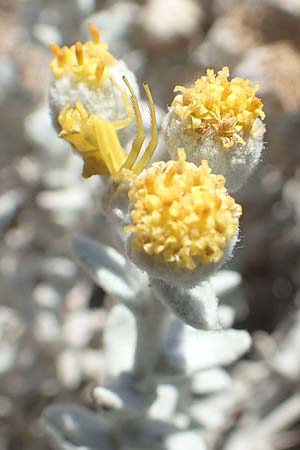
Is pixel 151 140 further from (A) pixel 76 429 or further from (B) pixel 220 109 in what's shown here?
(A) pixel 76 429

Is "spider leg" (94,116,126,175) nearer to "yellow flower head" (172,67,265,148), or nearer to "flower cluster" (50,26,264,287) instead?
"flower cluster" (50,26,264,287)

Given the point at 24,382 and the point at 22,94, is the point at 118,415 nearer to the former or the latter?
the point at 24,382

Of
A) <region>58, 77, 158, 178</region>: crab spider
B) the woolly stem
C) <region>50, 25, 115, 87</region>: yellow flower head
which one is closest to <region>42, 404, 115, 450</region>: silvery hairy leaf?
the woolly stem

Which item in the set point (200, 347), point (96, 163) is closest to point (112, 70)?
point (96, 163)

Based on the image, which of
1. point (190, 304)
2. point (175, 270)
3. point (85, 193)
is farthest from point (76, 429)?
point (85, 193)

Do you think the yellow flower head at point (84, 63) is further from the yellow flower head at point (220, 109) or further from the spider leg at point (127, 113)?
the yellow flower head at point (220, 109)

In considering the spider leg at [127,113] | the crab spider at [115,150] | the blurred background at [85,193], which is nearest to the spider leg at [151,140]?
the crab spider at [115,150]
